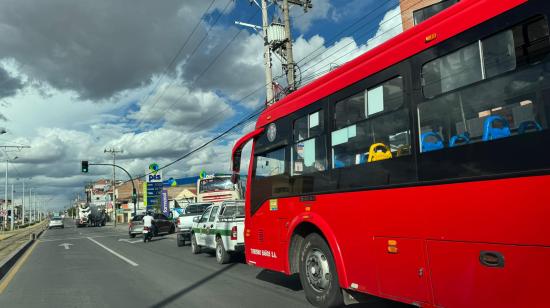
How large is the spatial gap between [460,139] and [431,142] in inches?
14.4

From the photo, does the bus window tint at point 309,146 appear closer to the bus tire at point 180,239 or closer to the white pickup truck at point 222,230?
the white pickup truck at point 222,230

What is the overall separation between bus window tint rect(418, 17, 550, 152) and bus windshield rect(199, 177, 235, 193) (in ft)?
110

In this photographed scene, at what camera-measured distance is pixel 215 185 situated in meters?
38.7

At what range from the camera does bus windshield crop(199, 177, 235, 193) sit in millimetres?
37938

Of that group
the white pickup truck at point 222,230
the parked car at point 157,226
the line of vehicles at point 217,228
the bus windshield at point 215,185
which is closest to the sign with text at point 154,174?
the bus windshield at point 215,185

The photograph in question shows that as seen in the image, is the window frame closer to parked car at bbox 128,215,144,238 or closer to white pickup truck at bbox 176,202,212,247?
white pickup truck at bbox 176,202,212,247

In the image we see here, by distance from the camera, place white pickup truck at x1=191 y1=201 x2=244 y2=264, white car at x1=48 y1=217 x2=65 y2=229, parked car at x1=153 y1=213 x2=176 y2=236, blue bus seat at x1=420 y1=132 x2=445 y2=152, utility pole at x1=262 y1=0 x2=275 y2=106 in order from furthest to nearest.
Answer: white car at x1=48 y1=217 x2=65 y2=229 < parked car at x1=153 y1=213 x2=176 y2=236 < utility pole at x1=262 y1=0 x2=275 y2=106 < white pickup truck at x1=191 y1=201 x2=244 y2=264 < blue bus seat at x1=420 y1=132 x2=445 y2=152

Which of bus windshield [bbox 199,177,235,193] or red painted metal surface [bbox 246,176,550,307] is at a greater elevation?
bus windshield [bbox 199,177,235,193]

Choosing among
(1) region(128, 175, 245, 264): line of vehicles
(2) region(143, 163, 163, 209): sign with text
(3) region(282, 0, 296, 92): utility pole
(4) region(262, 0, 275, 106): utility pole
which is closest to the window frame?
(1) region(128, 175, 245, 264): line of vehicles

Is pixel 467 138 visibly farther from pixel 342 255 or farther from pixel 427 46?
pixel 342 255

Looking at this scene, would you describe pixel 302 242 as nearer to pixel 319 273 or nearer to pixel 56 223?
pixel 319 273

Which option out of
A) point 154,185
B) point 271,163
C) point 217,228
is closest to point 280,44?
point 217,228

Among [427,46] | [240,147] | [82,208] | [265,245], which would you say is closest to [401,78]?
[427,46]

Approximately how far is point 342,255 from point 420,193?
1.64m
